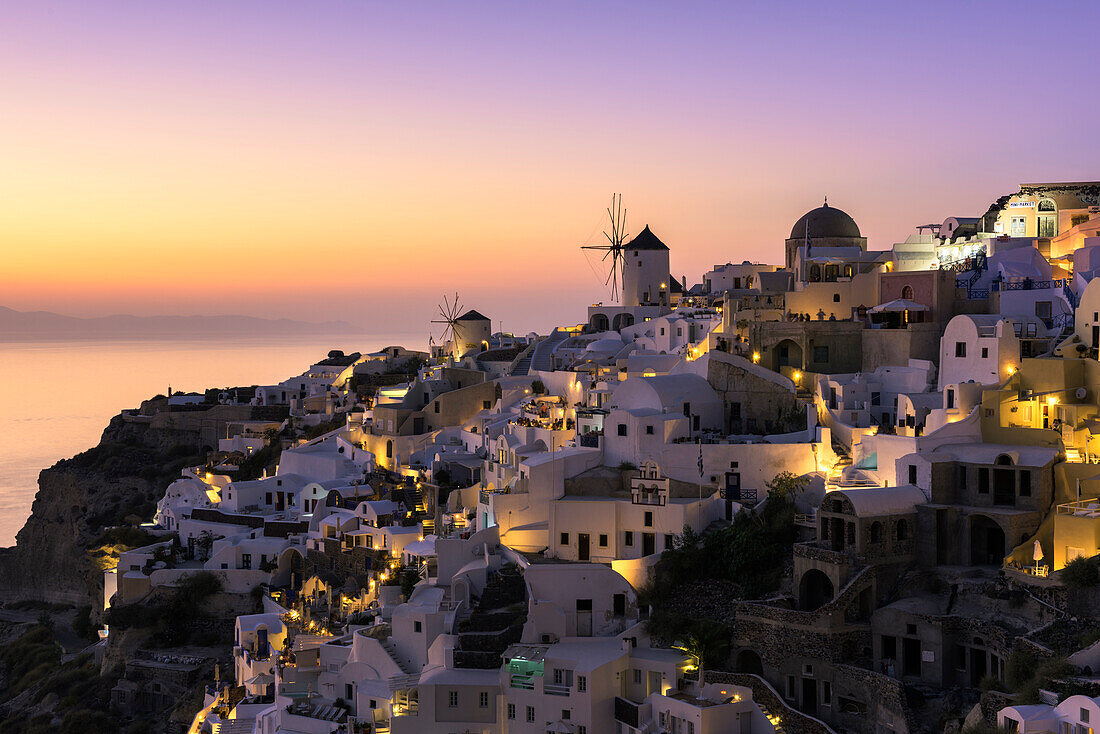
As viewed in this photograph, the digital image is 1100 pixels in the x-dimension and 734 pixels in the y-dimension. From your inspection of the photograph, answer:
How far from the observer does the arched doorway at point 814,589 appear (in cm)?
2358

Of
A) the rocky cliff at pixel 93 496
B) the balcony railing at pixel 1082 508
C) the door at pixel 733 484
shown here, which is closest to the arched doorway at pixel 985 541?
the balcony railing at pixel 1082 508

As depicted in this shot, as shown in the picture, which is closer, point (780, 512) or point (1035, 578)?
point (1035, 578)

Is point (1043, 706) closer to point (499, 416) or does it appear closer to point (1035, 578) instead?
point (1035, 578)

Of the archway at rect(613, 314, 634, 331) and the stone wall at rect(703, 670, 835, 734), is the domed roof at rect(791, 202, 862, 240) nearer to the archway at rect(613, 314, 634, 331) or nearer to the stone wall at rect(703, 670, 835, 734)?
the archway at rect(613, 314, 634, 331)

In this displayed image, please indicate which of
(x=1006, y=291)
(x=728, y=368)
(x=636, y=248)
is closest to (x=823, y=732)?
(x=728, y=368)

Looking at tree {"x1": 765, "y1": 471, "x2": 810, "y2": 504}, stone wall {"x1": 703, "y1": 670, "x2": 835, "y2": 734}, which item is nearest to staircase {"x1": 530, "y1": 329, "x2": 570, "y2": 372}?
tree {"x1": 765, "y1": 471, "x2": 810, "y2": 504}

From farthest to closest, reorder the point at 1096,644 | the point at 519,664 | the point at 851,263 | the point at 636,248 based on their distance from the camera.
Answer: the point at 636,248, the point at 851,263, the point at 519,664, the point at 1096,644

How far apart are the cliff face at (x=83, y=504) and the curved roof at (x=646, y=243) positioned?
72.5ft

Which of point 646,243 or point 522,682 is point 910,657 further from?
point 646,243

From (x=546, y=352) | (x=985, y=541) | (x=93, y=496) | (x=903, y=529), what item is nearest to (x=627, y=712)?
(x=903, y=529)

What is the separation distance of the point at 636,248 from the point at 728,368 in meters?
19.0

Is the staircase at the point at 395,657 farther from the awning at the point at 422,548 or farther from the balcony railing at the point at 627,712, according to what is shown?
the balcony railing at the point at 627,712

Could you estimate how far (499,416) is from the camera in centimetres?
3850

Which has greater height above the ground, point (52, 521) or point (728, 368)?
point (728, 368)
